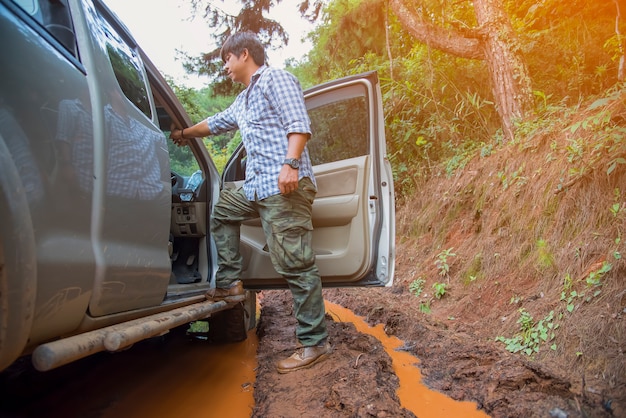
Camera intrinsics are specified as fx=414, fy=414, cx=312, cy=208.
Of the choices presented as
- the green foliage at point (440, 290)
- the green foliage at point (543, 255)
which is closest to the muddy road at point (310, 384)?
the green foliage at point (543, 255)

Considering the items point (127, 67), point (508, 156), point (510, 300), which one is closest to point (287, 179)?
point (127, 67)

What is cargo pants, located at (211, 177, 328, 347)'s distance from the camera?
8.38 feet

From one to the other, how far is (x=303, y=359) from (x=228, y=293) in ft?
2.15

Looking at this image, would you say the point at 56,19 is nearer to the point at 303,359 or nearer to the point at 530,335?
the point at 303,359

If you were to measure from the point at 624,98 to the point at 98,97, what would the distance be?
415cm

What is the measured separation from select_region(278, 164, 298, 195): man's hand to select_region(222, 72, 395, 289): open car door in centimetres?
61

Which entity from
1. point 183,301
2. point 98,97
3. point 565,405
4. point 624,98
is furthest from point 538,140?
point 98,97

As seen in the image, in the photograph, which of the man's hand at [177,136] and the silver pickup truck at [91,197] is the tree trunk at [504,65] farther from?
the man's hand at [177,136]

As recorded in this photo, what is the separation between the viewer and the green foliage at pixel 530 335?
2.80 m

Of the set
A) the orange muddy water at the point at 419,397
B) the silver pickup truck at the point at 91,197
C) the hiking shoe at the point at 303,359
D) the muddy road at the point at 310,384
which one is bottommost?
the orange muddy water at the point at 419,397

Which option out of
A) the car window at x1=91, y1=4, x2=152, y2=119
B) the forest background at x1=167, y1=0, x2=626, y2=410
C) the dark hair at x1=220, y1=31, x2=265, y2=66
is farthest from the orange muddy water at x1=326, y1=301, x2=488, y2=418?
the dark hair at x1=220, y1=31, x2=265, y2=66

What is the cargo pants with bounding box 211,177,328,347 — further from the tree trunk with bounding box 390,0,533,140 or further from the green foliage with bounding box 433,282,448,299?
the tree trunk with bounding box 390,0,533,140

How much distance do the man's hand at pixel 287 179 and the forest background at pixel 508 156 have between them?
175 centimetres

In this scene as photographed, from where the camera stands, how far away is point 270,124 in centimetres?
260
